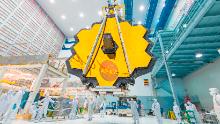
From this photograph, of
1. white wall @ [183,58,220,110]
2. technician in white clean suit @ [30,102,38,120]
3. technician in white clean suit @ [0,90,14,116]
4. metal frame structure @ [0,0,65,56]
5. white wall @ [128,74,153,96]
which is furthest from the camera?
white wall @ [128,74,153,96]

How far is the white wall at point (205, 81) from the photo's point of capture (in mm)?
10484

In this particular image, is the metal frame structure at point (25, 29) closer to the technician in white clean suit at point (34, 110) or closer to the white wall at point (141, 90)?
the technician in white clean suit at point (34, 110)

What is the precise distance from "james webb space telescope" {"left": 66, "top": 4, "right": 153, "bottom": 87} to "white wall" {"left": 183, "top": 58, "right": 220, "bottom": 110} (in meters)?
11.4

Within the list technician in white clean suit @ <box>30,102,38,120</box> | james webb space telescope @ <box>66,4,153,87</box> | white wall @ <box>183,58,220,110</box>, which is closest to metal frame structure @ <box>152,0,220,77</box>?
white wall @ <box>183,58,220,110</box>

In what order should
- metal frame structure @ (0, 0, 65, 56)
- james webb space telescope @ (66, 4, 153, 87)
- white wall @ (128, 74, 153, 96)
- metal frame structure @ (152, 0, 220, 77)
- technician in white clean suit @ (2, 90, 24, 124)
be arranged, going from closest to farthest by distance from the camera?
james webb space telescope @ (66, 4, 153, 87) → technician in white clean suit @ (2, 90, 24, 124) → metal frame structure @ (152, 0, 220, 77) → metal frame structure @ (0, 0, 65, 56) → white wall @ (128, 74, 153, 96)

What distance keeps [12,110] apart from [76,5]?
1513cm

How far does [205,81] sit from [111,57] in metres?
13.1

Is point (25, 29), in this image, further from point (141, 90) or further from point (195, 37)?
point (195, 37)

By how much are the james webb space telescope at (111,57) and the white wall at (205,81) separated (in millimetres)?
11393

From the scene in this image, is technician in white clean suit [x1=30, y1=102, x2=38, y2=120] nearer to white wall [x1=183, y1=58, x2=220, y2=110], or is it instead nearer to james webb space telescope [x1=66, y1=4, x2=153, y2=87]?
james webb space telescope [x1=66, y1=4, x2=153, y2=87]

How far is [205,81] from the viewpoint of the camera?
11828 millimetres

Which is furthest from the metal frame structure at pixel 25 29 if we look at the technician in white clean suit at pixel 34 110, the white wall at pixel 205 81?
the white wall at pixel 205 81

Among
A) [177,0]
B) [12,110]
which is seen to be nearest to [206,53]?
[177,0]

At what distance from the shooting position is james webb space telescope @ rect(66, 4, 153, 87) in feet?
4.51
